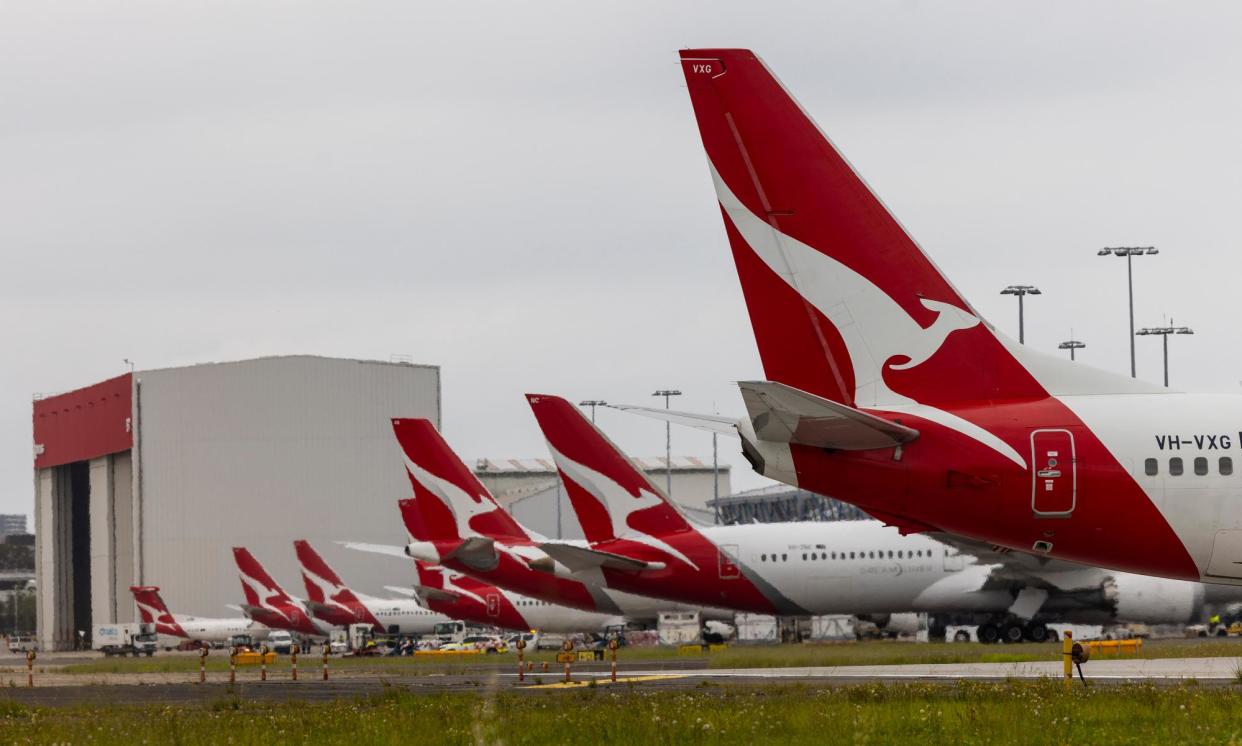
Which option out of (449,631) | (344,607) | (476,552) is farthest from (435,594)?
(449,631)

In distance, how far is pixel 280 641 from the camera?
90688 mm

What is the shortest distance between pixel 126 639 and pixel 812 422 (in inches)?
3563

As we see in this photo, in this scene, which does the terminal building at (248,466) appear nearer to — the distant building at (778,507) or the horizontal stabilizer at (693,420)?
the distant building at (778,507)

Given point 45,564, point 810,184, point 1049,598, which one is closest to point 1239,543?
point 810,184

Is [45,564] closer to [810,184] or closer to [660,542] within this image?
[660,542]

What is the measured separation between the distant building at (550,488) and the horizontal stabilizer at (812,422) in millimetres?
110036

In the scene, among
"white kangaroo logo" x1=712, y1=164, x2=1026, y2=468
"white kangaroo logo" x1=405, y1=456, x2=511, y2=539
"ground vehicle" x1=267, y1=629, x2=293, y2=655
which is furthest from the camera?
"ground vehicle" x1=267, y1=629, x2=293, y2=655

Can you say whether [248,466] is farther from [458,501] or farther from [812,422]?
[812,422]

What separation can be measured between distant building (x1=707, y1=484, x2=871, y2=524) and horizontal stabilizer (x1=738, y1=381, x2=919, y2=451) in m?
83.0

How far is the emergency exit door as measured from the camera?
62.3 feet

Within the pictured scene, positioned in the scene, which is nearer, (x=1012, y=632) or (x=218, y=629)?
(x=1012, y=632)

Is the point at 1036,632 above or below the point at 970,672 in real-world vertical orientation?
below

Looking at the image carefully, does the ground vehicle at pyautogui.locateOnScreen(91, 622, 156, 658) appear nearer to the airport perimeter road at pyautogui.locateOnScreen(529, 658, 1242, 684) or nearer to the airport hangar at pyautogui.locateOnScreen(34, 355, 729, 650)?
the airport hangar at pyautogui.locateOnScreen(34, 355, 729, 650)

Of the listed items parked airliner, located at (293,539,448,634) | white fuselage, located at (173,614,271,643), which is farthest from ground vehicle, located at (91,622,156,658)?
parked airliner, located at (293,539,448,634)
